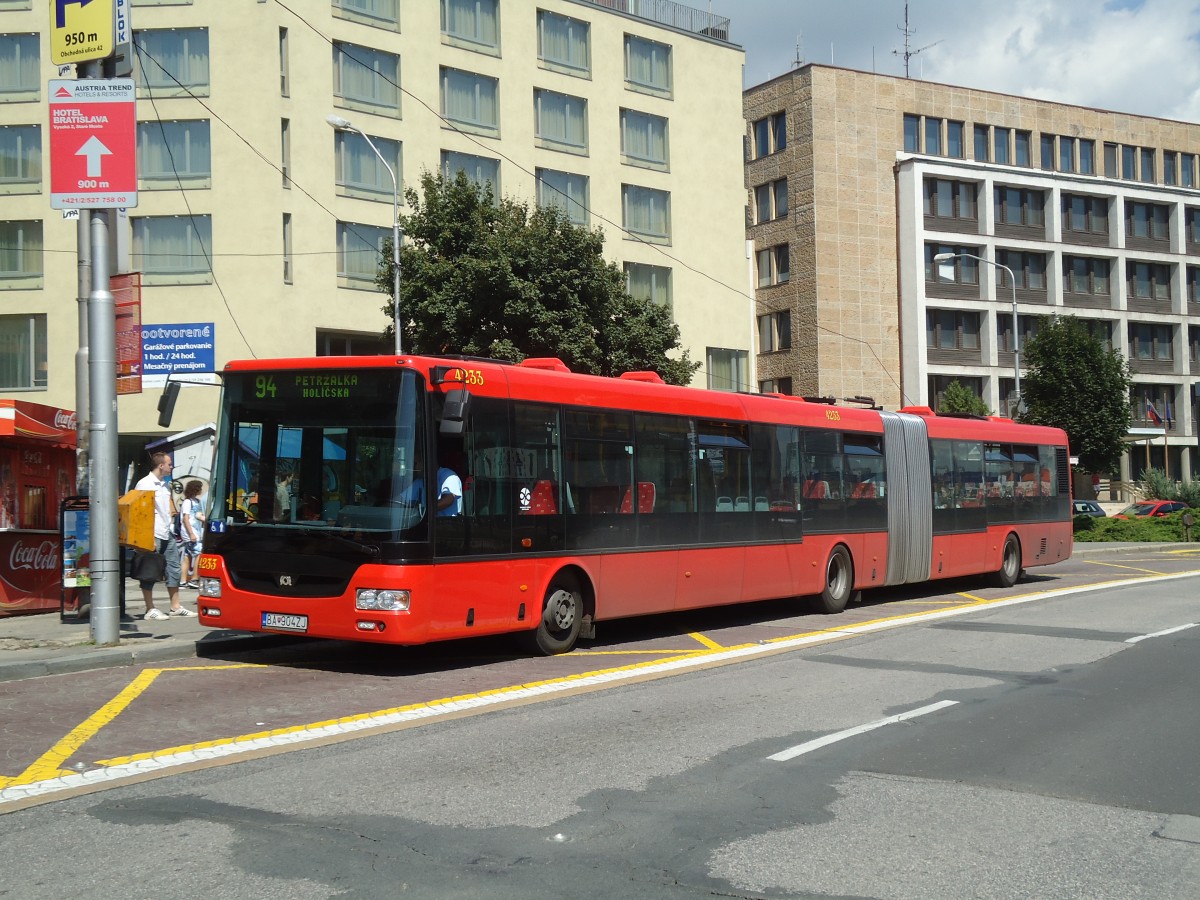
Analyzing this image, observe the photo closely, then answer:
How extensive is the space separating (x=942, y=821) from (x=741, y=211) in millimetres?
41415

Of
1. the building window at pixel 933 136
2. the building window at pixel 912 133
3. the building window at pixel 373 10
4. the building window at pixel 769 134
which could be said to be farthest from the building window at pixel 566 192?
the building window at pixel 933 136

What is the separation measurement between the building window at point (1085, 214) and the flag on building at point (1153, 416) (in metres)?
9.29

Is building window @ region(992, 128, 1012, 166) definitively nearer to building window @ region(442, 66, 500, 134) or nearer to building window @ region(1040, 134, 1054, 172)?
building window @ region(1040, 134, 1054, 172)

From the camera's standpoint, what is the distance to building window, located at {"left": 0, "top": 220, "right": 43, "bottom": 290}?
35156mm

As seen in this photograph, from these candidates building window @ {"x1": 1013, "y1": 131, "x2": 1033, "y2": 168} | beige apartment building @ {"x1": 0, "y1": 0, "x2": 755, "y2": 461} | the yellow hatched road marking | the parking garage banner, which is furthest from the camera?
building window @ {"x1": 1013, "y1": 131, "x2": 1033, "y2": 168}

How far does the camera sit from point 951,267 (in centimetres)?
6100

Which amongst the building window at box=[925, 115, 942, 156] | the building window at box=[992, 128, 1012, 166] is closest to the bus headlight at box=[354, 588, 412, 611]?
the building window at box=[925, 115, 942, 156]

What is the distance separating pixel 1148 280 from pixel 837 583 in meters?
57.2

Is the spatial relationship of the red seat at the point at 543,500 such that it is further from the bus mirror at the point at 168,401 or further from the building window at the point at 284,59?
the building window at the point at 284,59

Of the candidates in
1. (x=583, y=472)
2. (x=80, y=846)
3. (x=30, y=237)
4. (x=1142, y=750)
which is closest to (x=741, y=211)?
(x=30, y=237)

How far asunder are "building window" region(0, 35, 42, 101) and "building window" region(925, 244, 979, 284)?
131ft

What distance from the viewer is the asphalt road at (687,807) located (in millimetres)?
5215

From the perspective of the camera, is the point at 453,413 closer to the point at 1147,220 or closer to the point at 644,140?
the point at 644,140

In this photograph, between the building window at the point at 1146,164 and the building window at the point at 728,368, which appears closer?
the building window at the point at 728,368
